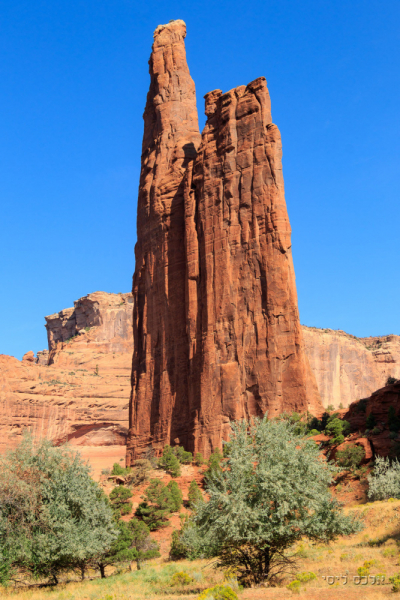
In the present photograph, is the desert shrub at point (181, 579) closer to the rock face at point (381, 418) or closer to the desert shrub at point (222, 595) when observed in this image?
the desert shrub at point (222, 595)

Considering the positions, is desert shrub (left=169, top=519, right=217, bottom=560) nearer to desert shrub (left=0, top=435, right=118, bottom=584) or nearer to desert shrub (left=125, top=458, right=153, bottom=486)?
desert shrub (left=0, top=435, right=118, bottom=584)

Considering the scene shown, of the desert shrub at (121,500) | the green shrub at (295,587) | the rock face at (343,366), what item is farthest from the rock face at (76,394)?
the green shrub at (295,587)

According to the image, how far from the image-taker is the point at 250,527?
19719 millimetres

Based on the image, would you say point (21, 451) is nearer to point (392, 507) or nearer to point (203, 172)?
point (392, 507)

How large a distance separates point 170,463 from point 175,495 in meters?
3.60

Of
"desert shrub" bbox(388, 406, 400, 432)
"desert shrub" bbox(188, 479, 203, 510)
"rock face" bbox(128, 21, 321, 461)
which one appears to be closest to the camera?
"desert shrub" bbox(188, 479, 203, 510)

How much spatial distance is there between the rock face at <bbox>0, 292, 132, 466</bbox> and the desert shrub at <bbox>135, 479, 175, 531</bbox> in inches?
1469

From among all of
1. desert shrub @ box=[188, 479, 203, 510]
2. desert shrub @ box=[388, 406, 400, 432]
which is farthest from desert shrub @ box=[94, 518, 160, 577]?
desert shrub @ box=[388, 406, 400, 432]

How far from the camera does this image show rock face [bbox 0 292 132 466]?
247 ft

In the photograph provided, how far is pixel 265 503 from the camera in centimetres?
2000

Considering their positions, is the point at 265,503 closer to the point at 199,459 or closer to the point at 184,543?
the point at 184,543

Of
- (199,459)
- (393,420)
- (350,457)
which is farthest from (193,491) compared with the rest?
(393,420)

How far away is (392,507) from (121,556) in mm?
11233

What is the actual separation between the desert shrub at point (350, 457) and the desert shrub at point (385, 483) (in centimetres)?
247
